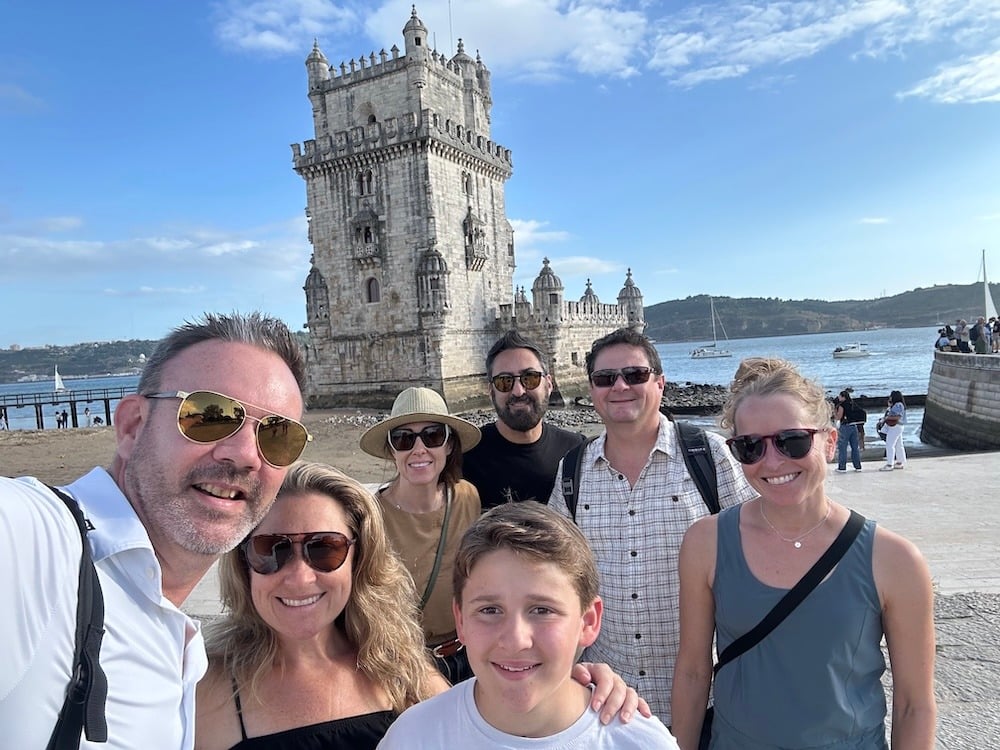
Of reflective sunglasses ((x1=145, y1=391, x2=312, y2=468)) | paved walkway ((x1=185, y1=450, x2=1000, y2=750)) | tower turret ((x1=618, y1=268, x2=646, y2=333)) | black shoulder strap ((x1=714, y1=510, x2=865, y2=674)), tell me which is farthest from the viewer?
tower turret ((x1=618, y1=268, x2=646, y2=333))

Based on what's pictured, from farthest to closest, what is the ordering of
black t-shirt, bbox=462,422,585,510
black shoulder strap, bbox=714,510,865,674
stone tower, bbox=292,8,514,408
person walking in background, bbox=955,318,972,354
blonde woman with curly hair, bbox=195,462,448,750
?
1. stone tower, bbox=292,8,514,408
2. person walking in background, bbox=955,318,972,354
3. black t-shirt, bbox=462,422,585,510
4. black shoulder strap, bbox=714,510,865,674
5. blonde woman with curly hair, bbox=195,462,448,750

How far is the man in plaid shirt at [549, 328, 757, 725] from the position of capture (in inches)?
113

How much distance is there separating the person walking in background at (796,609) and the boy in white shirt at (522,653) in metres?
0.71

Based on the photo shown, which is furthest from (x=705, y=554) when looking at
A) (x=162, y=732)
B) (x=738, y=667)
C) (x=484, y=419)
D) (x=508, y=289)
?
(x=508, y=289)

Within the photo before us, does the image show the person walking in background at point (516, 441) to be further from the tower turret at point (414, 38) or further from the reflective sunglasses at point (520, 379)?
the tower turret at point (414, 38)

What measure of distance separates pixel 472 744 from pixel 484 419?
25.3 m

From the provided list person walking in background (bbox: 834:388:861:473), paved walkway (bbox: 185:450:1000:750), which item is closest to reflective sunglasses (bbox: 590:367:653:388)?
paved walkway (bbox: 185:450:1000:750)

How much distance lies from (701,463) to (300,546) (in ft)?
6.35

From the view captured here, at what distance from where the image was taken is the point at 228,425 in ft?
6.16

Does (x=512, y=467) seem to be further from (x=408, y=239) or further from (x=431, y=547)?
(x=408, y=239)

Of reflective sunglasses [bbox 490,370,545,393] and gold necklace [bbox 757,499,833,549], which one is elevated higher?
reflective sunglasses [bbox 490,370,545,393]

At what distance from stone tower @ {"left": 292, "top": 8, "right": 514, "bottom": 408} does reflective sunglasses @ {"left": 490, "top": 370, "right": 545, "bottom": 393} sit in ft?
77.1

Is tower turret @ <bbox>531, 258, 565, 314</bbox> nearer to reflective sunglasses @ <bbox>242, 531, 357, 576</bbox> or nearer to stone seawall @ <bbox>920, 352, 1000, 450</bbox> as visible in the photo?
stone seawall @ <bbox>920, 352, 1000, 450</bbox>

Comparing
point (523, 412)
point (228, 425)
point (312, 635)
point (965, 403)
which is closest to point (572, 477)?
point (523, 412)
